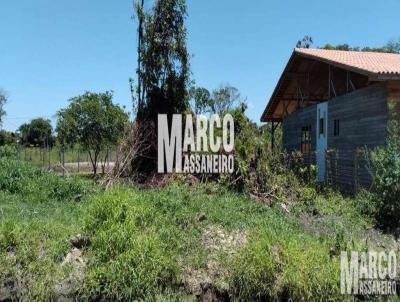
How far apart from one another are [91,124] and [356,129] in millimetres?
13418

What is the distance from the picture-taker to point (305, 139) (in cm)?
1842

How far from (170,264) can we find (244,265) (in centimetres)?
103

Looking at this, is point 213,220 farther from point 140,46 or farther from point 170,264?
point 140,46

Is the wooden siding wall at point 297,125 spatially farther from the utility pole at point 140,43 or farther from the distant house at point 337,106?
the utility pole at point 140,43

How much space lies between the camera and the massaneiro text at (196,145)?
11250mm

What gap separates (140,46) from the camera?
13164 millimetres

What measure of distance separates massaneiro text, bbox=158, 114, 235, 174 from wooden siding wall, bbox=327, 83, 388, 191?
378 centimetres

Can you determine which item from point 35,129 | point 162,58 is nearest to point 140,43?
point 162,58

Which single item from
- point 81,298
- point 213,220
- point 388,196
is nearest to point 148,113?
point 213,220

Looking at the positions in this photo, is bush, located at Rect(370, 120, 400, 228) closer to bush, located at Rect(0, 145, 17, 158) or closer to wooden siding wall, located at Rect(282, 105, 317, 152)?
wooden siding wall, located at Rect(282, 105, 317, 152)

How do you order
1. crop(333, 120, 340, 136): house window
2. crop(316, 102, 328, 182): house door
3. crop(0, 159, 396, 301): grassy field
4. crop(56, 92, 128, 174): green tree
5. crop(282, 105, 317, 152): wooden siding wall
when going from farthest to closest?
crop(56, 92, 128, 174): green tree → crop(282, 105, 317, 152): wooden siding wall → crop(316, 102, 328, 182): house door → crop(333, 120, 340, 136): house window → crop(0, 159, 396, 301): grassy field

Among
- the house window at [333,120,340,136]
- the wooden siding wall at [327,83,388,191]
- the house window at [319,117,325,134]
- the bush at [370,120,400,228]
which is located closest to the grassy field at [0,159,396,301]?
the bush at [370,120,400,228]

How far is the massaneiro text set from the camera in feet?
36.9

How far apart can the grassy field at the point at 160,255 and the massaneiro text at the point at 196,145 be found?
3.97m
